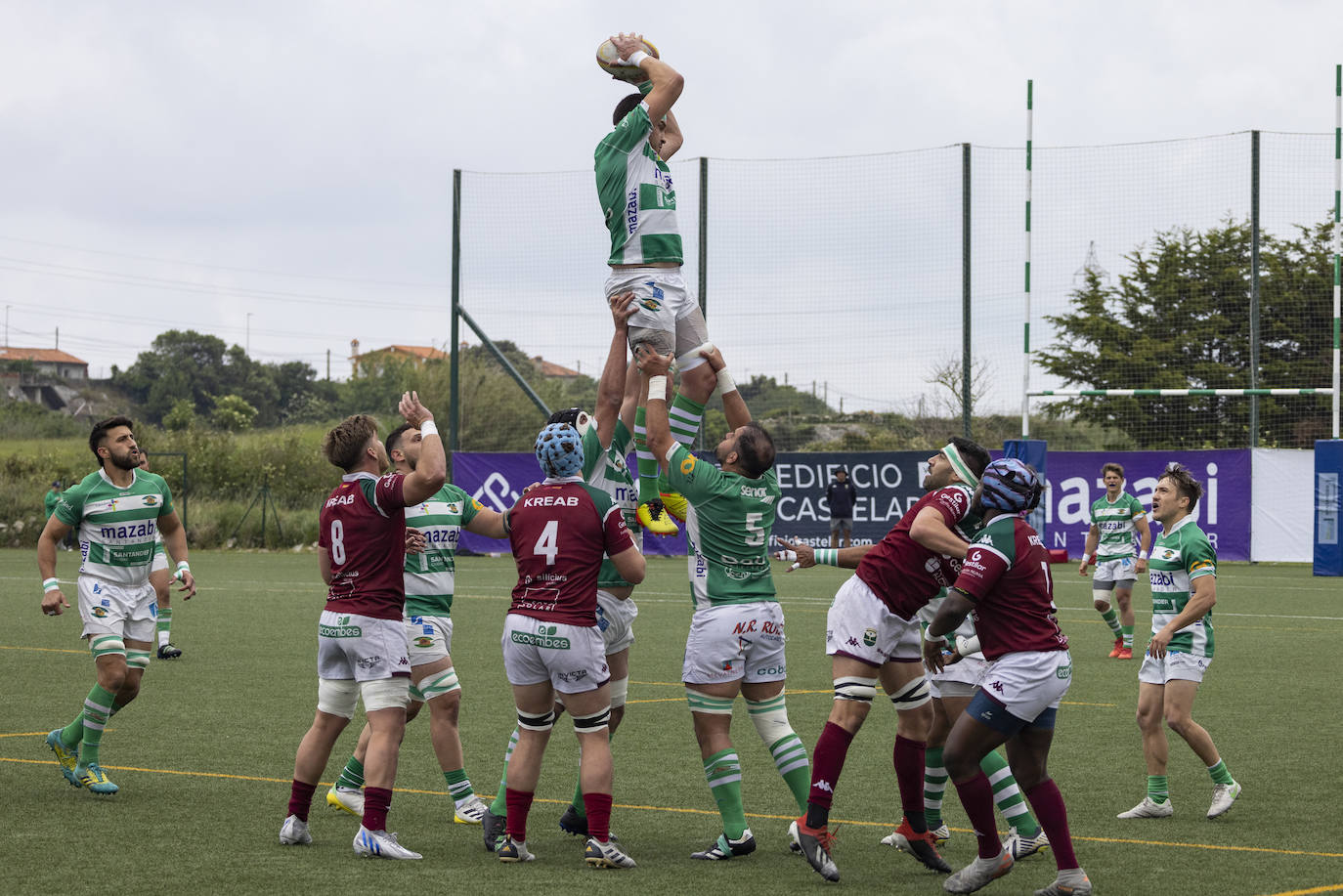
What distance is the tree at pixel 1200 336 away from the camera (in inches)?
1237

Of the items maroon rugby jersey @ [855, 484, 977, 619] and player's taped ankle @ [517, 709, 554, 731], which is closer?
player's taped ankle @ [517, 709, 554, 731]

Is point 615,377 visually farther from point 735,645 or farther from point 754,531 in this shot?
point 735,645

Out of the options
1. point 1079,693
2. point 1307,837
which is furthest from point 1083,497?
point 1307,837

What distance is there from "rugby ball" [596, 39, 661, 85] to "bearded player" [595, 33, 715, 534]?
0.12ft

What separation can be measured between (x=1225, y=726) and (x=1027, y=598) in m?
5.93

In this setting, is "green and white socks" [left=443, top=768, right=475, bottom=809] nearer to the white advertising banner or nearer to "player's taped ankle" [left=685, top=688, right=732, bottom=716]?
"player's taped ankle" [left=685, top=688, right=732, bottom=716]

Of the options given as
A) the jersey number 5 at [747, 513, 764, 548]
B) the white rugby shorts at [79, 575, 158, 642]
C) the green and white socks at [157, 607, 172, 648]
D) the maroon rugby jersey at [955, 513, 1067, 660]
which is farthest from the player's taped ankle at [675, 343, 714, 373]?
the green and white socks at [157, 607, 172, 648]

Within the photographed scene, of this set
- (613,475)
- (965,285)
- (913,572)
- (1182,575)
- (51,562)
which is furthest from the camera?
(965,285)

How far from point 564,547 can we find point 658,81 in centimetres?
276

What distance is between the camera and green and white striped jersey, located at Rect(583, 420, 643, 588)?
26.3 feet

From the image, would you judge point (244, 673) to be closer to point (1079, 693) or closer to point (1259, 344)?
point (1079, 693)

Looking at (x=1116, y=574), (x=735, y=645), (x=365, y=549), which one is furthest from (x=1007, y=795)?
(x=1116, y=574)

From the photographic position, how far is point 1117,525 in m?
16.8

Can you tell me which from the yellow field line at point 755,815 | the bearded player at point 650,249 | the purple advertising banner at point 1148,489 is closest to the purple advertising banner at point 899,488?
the purple advertising banner at point 1148,489
